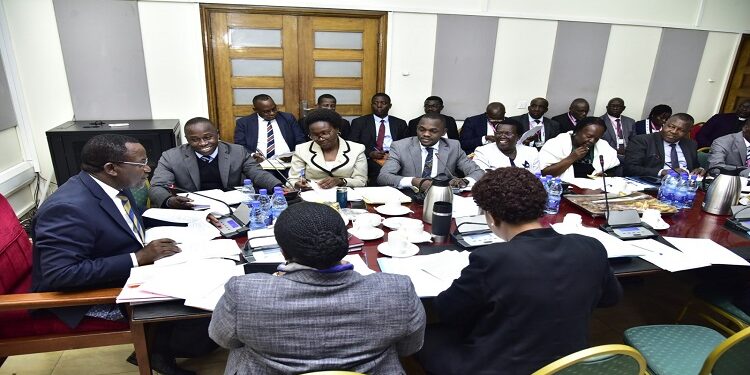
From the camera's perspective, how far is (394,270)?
1.64m

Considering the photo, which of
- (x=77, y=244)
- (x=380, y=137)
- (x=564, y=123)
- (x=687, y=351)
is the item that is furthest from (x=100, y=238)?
(x=564, y=123)

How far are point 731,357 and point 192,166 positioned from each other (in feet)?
9.22

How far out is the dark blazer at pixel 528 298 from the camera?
1191 millimetres

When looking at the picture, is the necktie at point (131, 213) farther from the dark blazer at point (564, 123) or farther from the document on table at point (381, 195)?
the dark blazer at point (564, 123)

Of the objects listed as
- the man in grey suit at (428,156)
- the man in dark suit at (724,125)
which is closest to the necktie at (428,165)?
the man in grey suit at (428,156)

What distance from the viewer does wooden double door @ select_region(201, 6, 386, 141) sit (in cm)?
468

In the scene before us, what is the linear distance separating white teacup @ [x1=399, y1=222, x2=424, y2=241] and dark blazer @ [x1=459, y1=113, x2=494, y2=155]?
10.4 feet

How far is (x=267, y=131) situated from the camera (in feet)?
14.6

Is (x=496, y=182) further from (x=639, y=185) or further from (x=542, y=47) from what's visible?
(x=542, y=47)

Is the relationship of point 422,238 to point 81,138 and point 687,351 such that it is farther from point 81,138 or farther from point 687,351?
point 81,138

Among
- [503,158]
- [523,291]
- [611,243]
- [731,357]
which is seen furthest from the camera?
[503,158]

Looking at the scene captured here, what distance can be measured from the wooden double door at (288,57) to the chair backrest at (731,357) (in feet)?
14.3

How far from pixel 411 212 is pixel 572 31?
4.48 m

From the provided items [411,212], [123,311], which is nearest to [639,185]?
[411,212]
